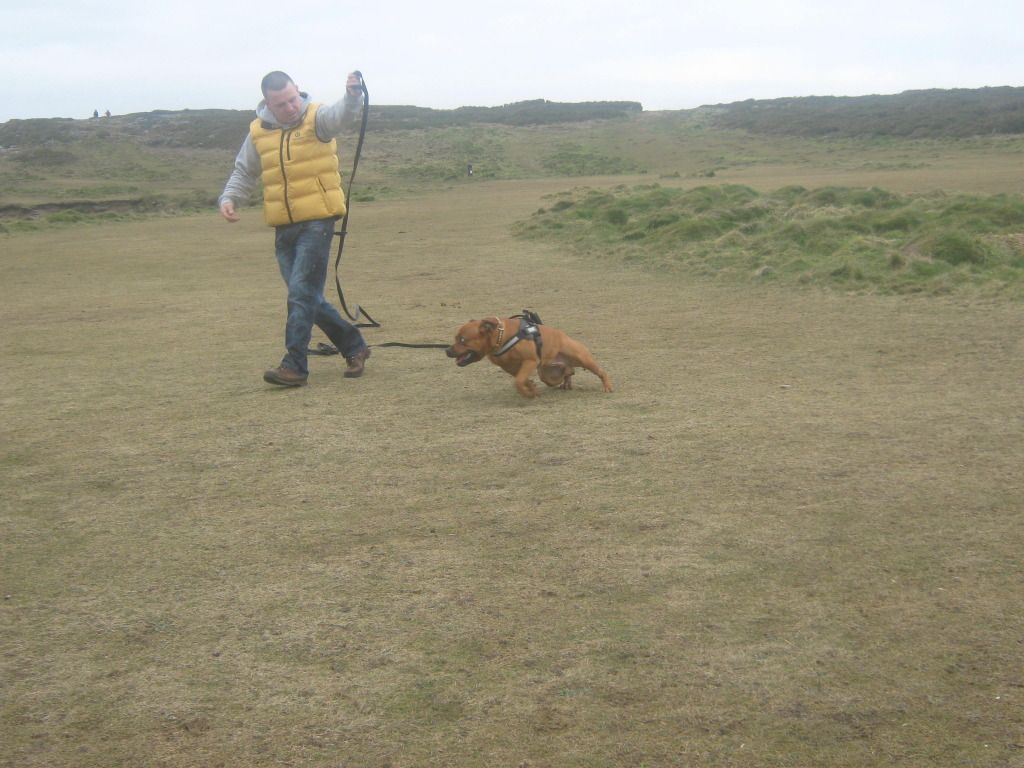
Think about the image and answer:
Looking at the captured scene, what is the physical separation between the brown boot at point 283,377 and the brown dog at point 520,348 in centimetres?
124

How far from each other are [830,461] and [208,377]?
4271mm

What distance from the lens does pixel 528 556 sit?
3.81 meters

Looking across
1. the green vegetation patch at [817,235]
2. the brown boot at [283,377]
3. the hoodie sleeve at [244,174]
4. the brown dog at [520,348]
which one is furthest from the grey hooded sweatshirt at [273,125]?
the green vegetation patch at [817,235]

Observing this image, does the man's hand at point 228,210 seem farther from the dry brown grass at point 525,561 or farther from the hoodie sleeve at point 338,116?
the dry brown grass at point 525,561

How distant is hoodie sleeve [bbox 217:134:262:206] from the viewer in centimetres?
689

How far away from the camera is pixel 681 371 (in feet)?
22.6

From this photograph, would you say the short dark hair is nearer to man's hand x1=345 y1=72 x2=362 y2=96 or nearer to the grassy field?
man's hand x1=345 y1=72 x2=362 y2=96

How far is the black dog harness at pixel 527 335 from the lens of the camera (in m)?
5.98

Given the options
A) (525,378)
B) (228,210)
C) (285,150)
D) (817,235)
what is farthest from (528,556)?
(817,235)

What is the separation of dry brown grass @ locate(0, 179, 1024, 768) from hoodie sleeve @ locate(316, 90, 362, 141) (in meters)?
1.53

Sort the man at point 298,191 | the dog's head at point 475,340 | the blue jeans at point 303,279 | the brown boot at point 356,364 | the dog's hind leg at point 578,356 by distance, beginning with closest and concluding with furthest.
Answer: the dog's head at point 475,340 → the dog's hind leg at point 578,356 → the man at point 298,191 → the blue jeans at point 303,279 → the brown boot at point 356,364

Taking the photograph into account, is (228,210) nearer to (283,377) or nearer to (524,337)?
(283,377)

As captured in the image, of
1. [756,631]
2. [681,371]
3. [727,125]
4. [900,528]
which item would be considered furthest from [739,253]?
[727,125]

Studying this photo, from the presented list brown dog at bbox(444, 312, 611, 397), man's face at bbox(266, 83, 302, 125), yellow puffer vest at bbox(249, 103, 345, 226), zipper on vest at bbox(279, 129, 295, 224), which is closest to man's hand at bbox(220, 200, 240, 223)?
yellow puffer vest at bbox(249, 103, 345, 226)
